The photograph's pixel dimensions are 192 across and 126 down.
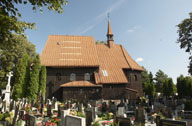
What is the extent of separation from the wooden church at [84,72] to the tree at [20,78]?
2.61m

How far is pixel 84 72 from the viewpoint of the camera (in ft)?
79.2

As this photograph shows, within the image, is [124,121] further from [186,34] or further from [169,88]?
[169,88]

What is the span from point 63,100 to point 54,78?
3906 millimetres

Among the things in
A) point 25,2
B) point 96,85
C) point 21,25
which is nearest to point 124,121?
point 21,25

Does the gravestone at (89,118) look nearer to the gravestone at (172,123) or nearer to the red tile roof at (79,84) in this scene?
the gravestone at (172,123)

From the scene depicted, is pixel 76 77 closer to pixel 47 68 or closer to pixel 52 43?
pixel 47 68

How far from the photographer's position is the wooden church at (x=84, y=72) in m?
22.6

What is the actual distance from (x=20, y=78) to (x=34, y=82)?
6.97 feet

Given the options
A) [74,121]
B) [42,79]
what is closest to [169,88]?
[42,79]

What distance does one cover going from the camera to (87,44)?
92.4 ft

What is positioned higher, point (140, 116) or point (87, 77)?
point (87, 77)

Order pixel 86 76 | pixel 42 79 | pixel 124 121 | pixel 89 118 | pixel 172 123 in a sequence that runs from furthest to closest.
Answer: pixel 86 76
pixel 42 79
pixel 89 118
pixel 124 121
pixel 172 123

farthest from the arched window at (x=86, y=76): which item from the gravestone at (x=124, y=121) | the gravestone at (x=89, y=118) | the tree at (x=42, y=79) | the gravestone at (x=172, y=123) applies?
the gravestone at (x=172, y=123)

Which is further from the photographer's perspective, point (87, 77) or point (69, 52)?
point (69, 52)
